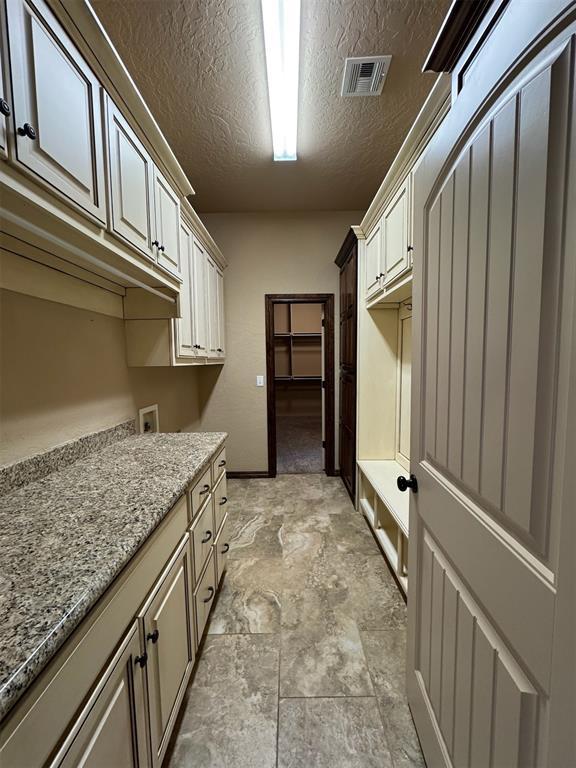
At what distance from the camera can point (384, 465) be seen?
8.52 ft

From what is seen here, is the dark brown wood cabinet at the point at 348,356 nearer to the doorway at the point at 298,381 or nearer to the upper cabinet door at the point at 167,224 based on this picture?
the doorway at the point at 298,381

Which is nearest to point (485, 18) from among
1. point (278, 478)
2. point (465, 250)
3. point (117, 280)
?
point (465, 250)

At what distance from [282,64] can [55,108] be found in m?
1.35

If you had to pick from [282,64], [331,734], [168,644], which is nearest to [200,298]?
[282,64]

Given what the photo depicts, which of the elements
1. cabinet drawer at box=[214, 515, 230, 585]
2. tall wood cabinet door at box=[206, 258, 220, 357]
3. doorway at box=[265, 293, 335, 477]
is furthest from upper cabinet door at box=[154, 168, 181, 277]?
doorway at box=[265, 293, 335, 477]

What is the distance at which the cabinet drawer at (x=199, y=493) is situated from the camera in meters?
1.29

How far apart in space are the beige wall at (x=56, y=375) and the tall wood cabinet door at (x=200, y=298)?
0.53m

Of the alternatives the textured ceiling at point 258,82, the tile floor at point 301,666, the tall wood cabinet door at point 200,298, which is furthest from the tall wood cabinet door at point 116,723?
the textured ceiling at point 258,82

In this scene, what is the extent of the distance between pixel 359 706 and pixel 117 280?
2224 mm

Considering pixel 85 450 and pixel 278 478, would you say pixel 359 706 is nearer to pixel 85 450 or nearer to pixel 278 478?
pixel 85 450

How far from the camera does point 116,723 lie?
0.71 metres

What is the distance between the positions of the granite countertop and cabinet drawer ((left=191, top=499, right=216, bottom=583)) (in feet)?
0.77

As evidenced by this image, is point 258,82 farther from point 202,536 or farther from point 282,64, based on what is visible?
point 202,536

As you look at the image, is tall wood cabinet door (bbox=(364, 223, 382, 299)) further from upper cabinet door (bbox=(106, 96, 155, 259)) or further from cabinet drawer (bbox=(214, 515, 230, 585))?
cabinet drawer (bbox=(214, 515, 230, 585))
